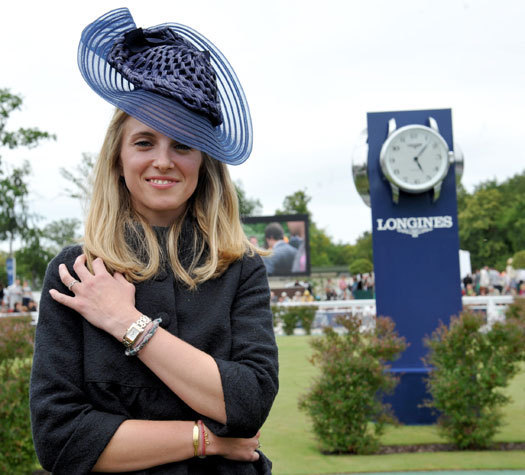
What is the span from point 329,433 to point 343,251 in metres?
84.1

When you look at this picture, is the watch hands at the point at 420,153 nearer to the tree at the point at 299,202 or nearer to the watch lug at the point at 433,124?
the watch lug at the point at 433,124

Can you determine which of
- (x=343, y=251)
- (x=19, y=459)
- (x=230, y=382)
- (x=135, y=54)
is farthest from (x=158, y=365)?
(x=343, y=251)

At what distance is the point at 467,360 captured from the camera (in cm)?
629

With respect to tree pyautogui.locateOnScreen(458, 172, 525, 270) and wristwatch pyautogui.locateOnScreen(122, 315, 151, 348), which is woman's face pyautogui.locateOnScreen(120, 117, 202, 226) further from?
tree pyautogui.locateOnScreen(458, 172, 525, 270)

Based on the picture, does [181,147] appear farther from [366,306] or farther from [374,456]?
[366,306]

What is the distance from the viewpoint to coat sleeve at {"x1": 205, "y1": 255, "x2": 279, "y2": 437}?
5.49 feet

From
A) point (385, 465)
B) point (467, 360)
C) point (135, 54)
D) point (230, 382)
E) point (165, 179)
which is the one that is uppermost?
point (135, 54)

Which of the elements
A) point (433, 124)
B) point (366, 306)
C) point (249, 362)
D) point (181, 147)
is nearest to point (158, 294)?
point (249, 362)

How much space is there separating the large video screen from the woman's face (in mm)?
34215

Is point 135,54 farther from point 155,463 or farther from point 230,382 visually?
point 155,463

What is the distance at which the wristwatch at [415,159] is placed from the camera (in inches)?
294

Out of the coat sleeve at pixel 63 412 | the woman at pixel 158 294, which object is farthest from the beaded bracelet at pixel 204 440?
the coat sleeve at pixel 63 412

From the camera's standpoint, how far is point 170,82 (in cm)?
177

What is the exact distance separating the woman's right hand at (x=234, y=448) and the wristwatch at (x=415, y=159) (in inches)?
236
